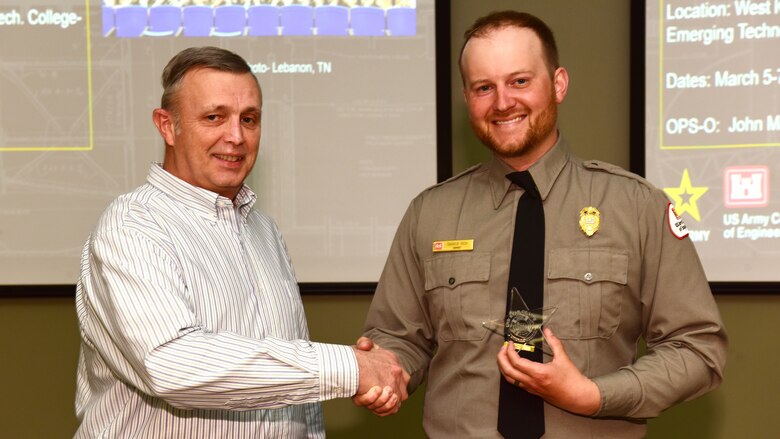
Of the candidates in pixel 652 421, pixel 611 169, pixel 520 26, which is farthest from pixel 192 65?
pixel 652 421

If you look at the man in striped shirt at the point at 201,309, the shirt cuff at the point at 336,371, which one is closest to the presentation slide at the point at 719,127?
the man in striped shirt at the point at 201,309

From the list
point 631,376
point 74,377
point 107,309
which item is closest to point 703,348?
point 631,376

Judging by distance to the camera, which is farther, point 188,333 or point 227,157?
point 227,157

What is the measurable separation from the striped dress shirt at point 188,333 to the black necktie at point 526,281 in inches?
14.9

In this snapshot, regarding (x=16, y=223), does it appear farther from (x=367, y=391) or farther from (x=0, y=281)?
(x=367, y=391)

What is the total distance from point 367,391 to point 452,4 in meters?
1.76

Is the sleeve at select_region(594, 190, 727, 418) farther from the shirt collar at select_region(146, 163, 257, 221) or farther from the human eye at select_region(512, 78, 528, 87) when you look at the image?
the shirt collar at select_region(146, 163, 257, 221)

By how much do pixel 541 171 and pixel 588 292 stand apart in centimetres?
33

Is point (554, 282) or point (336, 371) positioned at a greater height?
point (554, 282)

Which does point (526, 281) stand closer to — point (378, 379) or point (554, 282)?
point (554, 282)

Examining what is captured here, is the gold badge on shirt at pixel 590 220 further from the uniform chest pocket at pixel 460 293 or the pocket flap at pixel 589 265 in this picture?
the uniform chest pocket at pixel 460 293

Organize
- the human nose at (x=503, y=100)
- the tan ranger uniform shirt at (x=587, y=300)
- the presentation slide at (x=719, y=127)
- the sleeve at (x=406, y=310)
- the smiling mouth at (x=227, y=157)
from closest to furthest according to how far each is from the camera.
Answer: the tan ranger uniform shirt at (x=587, y=300), the human nose at (x=503, y=100), the smiling mouth at (x=227, y=157), the sleeve at (x=406, y=310), the presentation slide at (x=719, y=127)

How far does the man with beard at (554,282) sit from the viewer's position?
1783mm

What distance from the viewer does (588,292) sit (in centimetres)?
187
